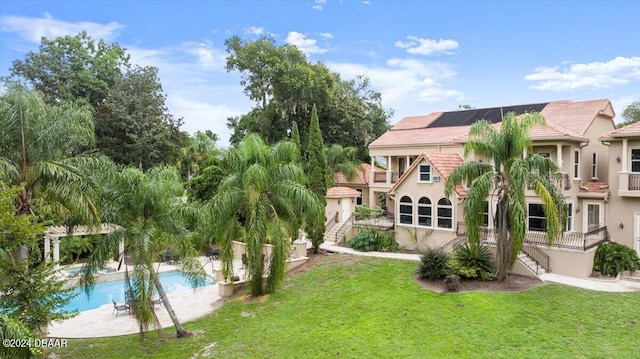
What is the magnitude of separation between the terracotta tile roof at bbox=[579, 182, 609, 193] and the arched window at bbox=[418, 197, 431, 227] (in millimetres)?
7422

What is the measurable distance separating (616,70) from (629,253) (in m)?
17.7

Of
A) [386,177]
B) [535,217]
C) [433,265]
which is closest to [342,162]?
[386,177]

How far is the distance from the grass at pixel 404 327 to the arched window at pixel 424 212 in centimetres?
550

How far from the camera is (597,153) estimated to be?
21.8 metres

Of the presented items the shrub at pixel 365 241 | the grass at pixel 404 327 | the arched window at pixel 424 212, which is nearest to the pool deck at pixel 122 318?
the grass at pixel 404 327

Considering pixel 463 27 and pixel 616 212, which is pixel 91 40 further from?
pixel 616 212

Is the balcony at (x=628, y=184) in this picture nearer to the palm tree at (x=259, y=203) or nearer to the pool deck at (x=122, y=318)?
the palm tree at (x=259, y=203)

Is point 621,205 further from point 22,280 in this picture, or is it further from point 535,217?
point 22,280

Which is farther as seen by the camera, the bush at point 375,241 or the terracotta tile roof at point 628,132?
the bush at point 375,241

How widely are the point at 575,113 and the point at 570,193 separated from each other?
605 centimetres

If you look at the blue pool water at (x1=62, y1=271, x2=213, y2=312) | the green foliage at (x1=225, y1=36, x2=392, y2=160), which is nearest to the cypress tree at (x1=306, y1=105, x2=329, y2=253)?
the blue pool water at (x1=62, y1=271, x2=213, y2=312)

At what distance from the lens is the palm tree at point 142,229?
482 inches

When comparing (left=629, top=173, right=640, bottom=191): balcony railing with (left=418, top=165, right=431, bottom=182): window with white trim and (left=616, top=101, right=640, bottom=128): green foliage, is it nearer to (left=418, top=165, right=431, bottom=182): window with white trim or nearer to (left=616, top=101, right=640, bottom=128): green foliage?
(left=418, top=165, right=431, bottom=182): window with white trim

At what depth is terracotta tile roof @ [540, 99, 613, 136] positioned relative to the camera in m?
21.1
